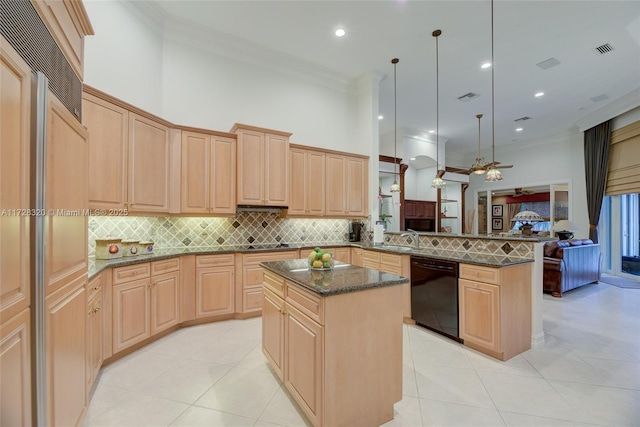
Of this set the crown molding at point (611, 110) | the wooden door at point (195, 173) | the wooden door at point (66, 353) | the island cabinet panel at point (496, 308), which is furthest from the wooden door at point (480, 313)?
the crown molding at point (611, 110)

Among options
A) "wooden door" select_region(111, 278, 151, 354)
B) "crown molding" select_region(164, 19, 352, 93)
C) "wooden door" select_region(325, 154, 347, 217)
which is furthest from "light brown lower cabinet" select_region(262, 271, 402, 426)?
"crown molding" select_region(164, 19, 352, 93)

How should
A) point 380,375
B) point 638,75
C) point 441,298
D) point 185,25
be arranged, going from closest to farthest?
point 380,375 → point 441,298 → point 185,25 → point 638,75

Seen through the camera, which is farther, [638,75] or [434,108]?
[434,108]

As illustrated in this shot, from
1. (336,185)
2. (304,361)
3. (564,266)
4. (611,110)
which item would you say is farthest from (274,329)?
(611,110)

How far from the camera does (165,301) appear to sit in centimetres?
301

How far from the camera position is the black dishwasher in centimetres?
294

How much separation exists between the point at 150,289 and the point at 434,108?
6083 mm

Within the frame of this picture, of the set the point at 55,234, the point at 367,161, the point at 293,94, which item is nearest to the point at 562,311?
the point at 367,161

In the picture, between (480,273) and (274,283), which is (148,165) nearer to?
(274,283)

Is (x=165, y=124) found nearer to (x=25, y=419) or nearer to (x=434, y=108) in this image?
(x=25, y=419)

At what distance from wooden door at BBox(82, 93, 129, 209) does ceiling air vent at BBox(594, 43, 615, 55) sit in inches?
247

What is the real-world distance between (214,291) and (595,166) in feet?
29.0

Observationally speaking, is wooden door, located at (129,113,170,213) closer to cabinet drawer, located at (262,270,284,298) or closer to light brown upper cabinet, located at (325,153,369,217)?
cabinet drawer, located at (262,270,284,298)

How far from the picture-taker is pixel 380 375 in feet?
5.73
